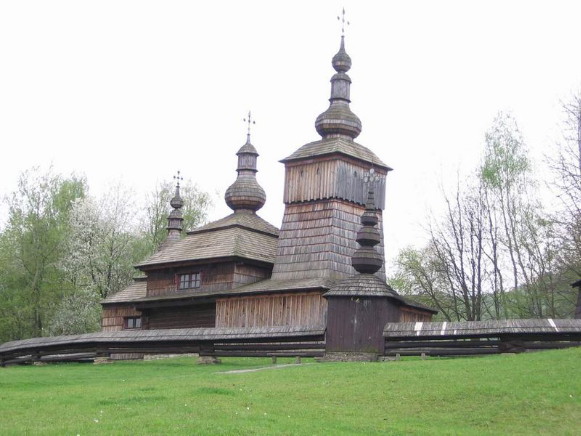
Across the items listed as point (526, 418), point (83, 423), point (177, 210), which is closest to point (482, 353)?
point (526, 418)

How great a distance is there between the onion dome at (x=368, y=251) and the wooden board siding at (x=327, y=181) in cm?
833

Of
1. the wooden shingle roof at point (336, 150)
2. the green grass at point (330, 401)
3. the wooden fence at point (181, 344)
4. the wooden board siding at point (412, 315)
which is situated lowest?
the green grass at point (330, 401)

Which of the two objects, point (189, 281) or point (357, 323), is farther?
point (189, 281)

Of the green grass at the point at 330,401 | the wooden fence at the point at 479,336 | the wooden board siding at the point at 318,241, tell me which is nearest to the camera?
the green grass at the point at 330,401

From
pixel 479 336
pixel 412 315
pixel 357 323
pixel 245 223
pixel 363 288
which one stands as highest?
pixel 245 223

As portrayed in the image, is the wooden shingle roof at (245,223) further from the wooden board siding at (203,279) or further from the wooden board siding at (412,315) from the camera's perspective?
the wooden board siding at (412,315)

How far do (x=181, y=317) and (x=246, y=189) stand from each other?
23.0ft

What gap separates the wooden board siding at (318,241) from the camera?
37344 mm

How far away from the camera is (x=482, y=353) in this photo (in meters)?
26.7

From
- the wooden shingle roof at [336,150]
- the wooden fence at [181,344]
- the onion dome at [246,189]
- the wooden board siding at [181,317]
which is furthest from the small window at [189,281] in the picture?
the wooden fence at [181,344]

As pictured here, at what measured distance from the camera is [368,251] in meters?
29.1

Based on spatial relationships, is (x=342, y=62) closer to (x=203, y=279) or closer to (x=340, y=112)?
(x=340, y=112)

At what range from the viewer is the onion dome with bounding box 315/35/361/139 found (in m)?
39.8

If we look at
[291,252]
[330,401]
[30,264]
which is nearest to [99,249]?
[30,264]
